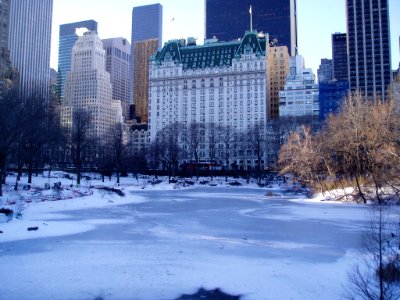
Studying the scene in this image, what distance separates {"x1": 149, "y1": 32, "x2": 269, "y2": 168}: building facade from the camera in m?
134

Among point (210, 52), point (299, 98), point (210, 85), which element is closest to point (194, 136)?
point (210, 85)

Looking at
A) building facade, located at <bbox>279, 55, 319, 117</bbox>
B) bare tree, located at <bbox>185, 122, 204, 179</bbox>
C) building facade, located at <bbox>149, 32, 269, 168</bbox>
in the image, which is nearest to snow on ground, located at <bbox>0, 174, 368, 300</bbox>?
bare tree, located at <bbox>185, 122, 204, 179</bbox>

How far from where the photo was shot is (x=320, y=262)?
461 inches

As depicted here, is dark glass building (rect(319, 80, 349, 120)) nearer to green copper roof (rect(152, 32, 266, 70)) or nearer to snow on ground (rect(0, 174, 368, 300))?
green copper roof (rect(152, 32, 266, 70))

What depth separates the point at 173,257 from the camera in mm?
12164

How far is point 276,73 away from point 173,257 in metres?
166

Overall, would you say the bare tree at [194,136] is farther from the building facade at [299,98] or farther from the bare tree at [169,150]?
the building facade at [299,98]

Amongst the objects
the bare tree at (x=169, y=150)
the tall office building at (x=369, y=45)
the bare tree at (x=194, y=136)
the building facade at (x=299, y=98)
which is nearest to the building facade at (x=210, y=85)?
the building facade at (x=299, y=98)

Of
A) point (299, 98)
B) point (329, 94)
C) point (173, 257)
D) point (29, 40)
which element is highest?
point (29, 40)

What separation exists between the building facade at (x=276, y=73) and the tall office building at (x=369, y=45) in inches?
1341

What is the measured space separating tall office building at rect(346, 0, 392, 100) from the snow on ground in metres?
175

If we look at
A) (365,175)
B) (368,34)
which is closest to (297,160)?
(365,175)

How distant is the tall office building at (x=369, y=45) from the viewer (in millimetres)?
176750

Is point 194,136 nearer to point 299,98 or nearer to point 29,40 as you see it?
point 299,98
